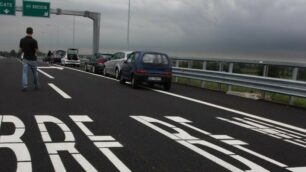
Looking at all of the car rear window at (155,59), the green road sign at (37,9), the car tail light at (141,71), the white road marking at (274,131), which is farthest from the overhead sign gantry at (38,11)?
the white road marking at (274,131)

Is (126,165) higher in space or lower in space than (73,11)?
lower

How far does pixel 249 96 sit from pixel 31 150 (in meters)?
11.1

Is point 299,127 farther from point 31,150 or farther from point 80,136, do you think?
point 31,150

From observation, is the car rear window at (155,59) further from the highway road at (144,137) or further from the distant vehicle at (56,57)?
the distant vehicle at (56,57)

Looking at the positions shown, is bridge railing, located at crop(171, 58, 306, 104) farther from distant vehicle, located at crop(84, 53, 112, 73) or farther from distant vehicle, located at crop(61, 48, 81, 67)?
distant vehicle, located at crop(61, 48, 81, 67)

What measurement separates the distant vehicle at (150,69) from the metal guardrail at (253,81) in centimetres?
204

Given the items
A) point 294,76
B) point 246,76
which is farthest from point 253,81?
point 294,76

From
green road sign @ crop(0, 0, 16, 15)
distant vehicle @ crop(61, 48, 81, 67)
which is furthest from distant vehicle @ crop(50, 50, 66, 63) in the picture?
green road sign @ crop(0, 0, 16, 15)

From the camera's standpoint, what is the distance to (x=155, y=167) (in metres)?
5.43

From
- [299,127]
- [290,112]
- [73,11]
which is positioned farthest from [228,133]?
[73,11]

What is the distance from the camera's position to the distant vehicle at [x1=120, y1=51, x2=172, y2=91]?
57.4ft

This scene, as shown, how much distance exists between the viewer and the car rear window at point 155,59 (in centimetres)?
1784

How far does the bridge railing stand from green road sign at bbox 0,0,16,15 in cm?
2568

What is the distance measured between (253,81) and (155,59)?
4.13 metres
